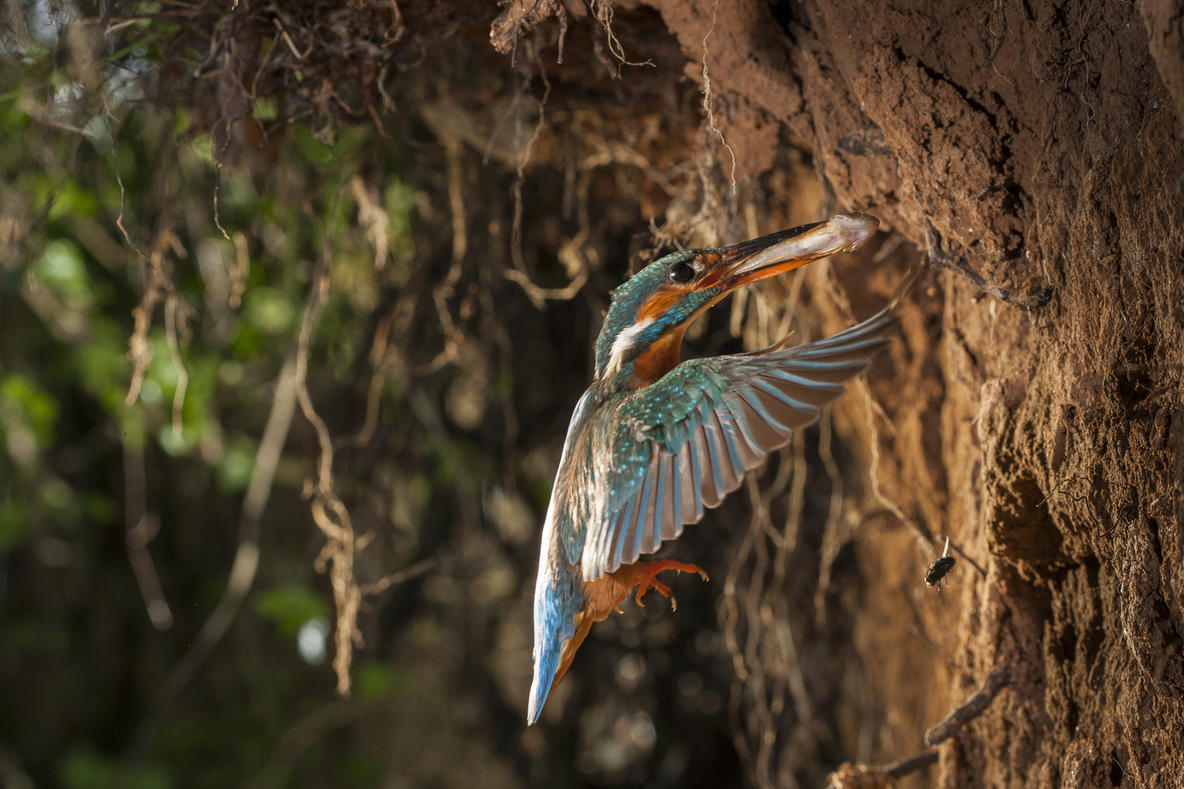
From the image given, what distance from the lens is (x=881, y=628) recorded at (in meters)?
3.07

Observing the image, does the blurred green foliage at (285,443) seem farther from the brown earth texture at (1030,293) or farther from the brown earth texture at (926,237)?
the brown earth texture at (1030,293)

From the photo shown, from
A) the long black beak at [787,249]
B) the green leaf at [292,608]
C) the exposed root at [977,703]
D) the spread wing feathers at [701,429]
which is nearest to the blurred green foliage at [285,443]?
the green leaf at [292,608]

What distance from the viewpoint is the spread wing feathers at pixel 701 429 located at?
54.2 inches

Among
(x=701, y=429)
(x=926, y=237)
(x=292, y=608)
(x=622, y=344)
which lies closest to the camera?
(x=701, y=429)

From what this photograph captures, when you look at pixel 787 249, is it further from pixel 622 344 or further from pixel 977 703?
pixel 977 703

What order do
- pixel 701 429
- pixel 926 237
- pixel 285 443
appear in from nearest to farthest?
pixel 701 429, pixel 926 237, pixel 285 443

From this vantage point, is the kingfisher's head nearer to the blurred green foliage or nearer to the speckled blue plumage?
the speckled blue plumage

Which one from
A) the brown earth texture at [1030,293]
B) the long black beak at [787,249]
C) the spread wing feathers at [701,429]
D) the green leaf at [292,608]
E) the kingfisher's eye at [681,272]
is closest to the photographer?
the brown earth texture at [1030,293]

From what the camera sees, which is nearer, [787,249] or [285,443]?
[787,249]

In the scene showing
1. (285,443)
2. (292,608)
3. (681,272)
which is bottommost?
(292,608)

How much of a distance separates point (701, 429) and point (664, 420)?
0.06 metres

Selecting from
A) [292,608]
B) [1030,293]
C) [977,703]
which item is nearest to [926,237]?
[1030,293]

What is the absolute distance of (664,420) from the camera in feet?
4.99

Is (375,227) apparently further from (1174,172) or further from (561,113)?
(1174,172)
